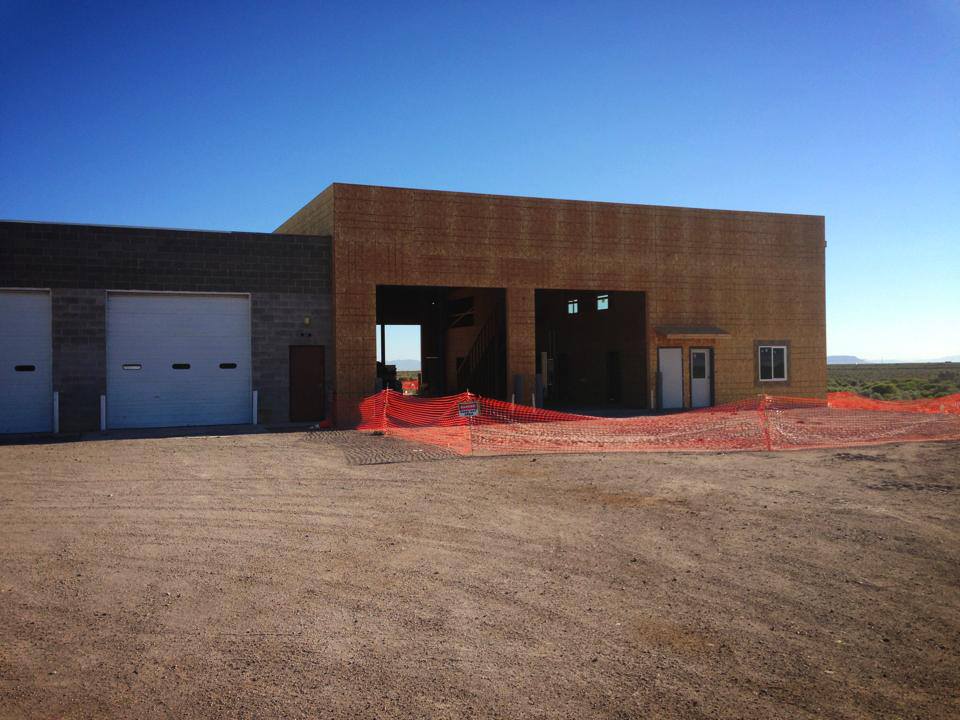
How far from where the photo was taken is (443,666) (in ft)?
15.6

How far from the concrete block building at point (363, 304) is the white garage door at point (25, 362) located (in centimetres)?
4

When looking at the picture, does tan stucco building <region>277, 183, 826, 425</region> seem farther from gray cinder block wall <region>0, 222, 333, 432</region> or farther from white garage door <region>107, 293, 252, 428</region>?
white garage door <region>107, 293, 252, 428</region>

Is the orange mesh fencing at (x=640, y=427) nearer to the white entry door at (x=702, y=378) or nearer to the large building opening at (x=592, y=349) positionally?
the white entry door at (x=702, y=378)

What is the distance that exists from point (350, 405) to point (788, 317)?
55.6 feet

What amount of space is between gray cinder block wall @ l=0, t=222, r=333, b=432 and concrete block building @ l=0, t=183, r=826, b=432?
0.04 metres

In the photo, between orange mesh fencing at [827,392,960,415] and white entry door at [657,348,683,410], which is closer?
orange mesh fencing at [827,392,960,415]

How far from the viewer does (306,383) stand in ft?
71.9

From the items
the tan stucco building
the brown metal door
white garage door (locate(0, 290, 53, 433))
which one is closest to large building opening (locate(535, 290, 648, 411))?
the tan stucco building

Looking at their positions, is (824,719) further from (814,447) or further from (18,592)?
(814,447)

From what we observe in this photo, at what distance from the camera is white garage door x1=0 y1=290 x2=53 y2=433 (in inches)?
766

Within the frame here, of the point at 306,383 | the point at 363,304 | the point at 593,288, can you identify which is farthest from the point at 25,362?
the point at 593,288

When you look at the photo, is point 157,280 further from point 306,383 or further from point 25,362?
point 306,383

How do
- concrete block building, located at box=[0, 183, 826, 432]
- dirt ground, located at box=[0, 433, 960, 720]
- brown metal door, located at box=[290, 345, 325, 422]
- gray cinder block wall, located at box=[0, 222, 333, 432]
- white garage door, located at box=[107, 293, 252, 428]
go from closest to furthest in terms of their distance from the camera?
dirt ground, located at box=[0, 433, 960, 720]
gray cinder block wall, located at box=[0, 222, 333, 432]
concrete block building, located at box=[0, 183, 826, 432]
white garage door, located at box=[107, 293, 252, 428]
brown metal door, located at box=[290, 345, 325, 422]

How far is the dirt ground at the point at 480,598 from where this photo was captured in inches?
173
